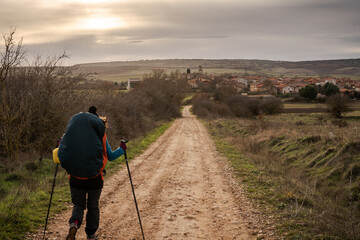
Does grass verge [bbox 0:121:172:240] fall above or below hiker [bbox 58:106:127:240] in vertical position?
below

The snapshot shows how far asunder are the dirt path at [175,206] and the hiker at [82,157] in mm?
1294

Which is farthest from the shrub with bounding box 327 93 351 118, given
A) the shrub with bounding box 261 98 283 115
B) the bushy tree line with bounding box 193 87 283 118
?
the bushy tree line with bounding box 193 87 283 118

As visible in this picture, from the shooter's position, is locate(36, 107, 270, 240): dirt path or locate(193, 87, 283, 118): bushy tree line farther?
locate(193, 87, 283, 118): bushy tree line

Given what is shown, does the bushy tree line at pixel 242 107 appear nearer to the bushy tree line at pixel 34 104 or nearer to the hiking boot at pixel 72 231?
the bushy tree line at pixel 34 104

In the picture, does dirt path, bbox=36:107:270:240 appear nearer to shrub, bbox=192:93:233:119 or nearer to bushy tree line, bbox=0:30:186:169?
bushy tree line, bbox=0:30:186:169

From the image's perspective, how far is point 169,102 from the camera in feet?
172

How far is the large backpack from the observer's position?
4473 millimetres

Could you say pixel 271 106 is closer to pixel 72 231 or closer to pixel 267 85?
pixel 72 231

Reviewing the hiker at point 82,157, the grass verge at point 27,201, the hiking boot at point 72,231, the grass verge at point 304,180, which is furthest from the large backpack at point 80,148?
the grass verge at point 304,180

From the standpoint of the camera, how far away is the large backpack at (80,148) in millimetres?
4473

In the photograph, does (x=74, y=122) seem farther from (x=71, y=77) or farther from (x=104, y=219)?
(x=71, y=77)

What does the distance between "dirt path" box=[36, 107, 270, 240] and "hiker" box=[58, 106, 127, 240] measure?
129cm

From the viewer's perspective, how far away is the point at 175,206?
24.9 feet

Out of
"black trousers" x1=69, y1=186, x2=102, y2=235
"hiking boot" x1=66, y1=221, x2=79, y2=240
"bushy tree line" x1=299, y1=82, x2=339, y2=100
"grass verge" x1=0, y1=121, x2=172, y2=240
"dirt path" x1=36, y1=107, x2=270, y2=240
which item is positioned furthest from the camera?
"bushy tree line" x1=299, y1=82, x2=339, y2=100
